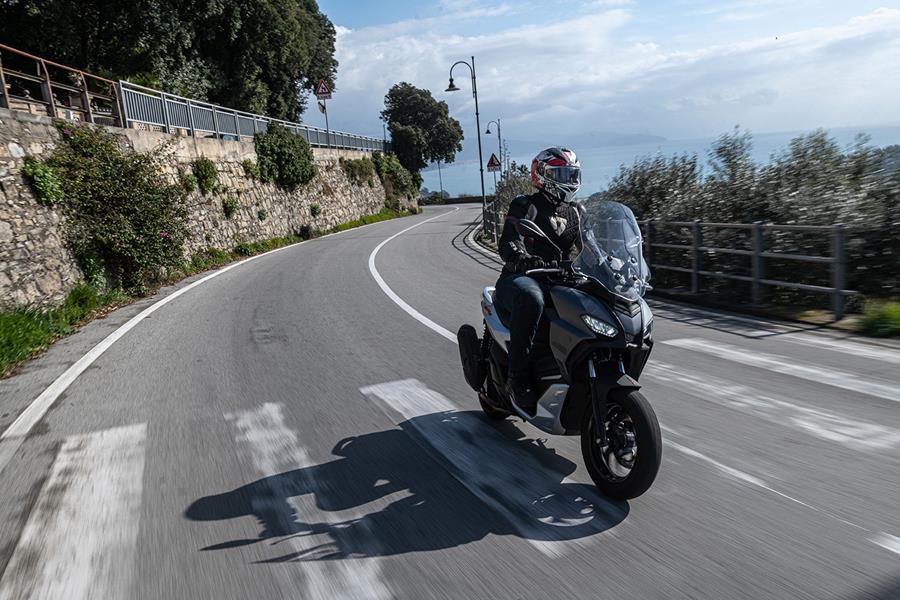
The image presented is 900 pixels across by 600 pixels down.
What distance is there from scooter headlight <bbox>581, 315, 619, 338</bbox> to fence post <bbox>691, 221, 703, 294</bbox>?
25.5ft

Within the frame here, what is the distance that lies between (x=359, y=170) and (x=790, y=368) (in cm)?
3908

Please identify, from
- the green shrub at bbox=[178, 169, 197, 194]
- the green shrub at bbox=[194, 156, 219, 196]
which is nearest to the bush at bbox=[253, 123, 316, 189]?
the green shrub at bbox=[194, 156, 219, 196]

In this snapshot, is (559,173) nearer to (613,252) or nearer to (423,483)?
(613,252)

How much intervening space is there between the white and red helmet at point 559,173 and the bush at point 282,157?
2436 centimetres

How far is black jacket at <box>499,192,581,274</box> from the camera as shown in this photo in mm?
4539

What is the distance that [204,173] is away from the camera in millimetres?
21625

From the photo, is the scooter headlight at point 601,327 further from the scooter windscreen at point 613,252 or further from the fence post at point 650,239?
the fence post at point 650,239

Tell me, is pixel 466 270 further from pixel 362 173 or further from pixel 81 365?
pixel 362 173

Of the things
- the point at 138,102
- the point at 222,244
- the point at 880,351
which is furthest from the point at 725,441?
the point at 222,244

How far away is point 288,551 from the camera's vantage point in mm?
3473

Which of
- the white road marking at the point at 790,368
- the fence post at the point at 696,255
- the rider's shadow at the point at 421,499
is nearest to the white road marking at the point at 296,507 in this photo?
the rider's shadow at the point at 421,499

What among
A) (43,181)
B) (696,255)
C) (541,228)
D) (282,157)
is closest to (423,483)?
(541,228)

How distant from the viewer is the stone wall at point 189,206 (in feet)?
36.4

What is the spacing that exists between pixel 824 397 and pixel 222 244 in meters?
19.8
